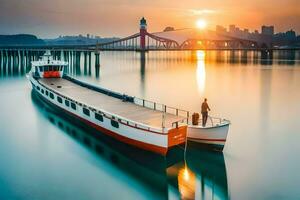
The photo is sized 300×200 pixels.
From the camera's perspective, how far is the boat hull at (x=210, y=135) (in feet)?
61.6

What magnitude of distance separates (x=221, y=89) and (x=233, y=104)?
12415mm

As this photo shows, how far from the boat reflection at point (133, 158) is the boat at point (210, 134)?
44.3 inches

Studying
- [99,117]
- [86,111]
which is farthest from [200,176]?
[86,111]

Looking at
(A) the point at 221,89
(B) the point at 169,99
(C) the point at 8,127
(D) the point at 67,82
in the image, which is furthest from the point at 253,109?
(C) the point at 8,127

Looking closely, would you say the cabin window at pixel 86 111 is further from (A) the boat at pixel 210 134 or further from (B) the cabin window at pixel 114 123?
(A) the boat at pixel 210 134

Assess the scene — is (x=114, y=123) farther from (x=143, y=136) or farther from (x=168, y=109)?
(x=168, y=109)

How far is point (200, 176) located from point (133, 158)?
12.3 feet

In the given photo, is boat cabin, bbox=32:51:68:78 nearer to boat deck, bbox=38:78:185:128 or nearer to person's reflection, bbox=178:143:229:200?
boat deck, bbox=38:78:185:128

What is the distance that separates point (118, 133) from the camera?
66.5ft

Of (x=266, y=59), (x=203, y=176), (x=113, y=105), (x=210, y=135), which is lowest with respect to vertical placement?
(x=203, y=176)

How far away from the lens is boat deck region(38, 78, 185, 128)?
1970 cm

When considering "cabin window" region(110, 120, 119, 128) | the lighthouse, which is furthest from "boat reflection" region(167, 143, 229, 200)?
the lighthouse

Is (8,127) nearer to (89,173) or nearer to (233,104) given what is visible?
(89,173)

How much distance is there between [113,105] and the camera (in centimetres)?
2383
